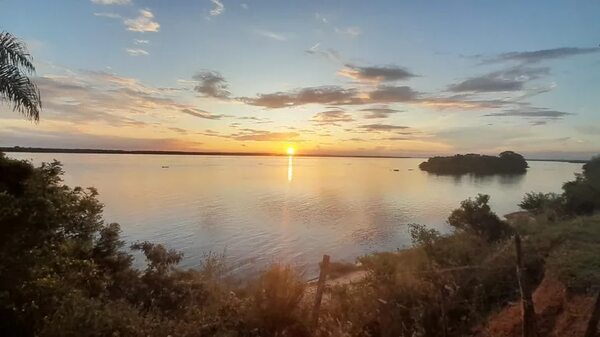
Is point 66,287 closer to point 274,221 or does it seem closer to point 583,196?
point 583,196

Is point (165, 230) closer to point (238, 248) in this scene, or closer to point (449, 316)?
point (238, 248)

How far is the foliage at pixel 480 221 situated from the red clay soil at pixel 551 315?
14.6 metres

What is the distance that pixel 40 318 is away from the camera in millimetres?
8242

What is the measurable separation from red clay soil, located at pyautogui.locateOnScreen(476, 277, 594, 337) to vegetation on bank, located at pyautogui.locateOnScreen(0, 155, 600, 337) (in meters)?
0.38

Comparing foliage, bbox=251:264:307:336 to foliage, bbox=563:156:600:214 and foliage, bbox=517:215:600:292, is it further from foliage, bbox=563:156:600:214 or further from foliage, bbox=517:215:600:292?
foliage, bbox=563:156:600:214

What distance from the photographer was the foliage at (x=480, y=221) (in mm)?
25656

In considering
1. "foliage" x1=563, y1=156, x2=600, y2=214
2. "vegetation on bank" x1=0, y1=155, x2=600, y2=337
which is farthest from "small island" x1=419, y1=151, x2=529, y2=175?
"vegetation on bank" x1=0, y1=155, x2=600, y2=337

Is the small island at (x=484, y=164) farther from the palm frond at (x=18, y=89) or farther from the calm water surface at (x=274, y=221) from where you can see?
the palm frond at (x=18, y=89)

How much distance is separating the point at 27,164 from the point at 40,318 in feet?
16.5

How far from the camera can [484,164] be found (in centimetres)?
14900

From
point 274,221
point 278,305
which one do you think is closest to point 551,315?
point 278,305

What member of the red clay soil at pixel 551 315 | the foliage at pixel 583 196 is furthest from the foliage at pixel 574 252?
the foliage at pixel 583 196

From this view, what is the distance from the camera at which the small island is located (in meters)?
149

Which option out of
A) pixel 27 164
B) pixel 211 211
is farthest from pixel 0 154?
pixel 211 211
